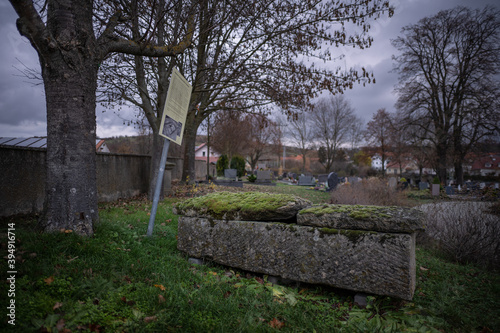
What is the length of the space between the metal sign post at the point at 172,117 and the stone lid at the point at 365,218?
2365 mm

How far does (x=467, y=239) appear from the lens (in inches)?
201

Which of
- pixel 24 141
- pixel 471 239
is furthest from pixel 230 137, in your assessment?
pixel 471 239

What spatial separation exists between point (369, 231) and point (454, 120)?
81.4ft

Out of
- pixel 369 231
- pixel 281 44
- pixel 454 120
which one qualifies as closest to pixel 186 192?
pixel 281 44

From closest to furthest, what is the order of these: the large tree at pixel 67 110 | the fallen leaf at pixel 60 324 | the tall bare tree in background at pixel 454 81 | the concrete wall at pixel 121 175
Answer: the fallen leaf at pixel 60 324
the large tree at pixel 67 110
the concrete wall at pixel 121 175
the tall bare tree in background at pixel 454 81

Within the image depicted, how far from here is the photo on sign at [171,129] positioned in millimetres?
4242

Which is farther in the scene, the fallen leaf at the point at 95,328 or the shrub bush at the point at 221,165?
the shrub bush at the point at 221,165

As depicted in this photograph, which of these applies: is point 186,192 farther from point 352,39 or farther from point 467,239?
point 467,239

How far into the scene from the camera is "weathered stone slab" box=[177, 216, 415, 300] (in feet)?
9.32

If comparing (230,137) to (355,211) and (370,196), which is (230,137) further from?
(355,211)

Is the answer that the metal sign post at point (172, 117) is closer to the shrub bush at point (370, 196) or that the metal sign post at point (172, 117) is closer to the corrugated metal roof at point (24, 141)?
the shrub bush at point (370, 196)

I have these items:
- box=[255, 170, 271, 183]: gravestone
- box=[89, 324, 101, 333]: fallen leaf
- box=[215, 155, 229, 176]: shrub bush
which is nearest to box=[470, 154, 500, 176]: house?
box=[255, 170, 271, 183]: gravestone

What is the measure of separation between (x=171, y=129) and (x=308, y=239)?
2708 millimetres

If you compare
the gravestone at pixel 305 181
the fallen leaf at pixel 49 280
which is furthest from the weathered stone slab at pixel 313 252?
the gravestone at pixel 305 181
